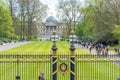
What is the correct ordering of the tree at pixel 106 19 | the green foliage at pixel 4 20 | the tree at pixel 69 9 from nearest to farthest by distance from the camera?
the tree at pixel 106 19
the green foliage at pixel 4 20
the tree at pixel 69 9

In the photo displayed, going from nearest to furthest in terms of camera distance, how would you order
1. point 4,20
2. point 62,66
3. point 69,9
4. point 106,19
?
point 62,66 → point 106,19 → point 4,20 → point 69,9

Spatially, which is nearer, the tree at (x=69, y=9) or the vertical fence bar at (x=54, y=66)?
the vertical fence bar at (x=54, y=66)

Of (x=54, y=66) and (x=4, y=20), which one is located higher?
(x=4, y=20)

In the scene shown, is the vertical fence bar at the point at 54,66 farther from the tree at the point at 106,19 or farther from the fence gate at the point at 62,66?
the tree at the point at 106,19

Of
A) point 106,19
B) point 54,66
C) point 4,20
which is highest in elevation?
point 4,20

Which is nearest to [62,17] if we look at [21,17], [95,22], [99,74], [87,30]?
[21,17]

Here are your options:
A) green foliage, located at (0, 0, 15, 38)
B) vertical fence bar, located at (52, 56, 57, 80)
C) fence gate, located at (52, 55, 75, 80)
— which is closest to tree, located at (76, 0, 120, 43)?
green foliage, located at (0, 0, 15, 38)

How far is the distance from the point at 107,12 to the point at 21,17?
51605mm

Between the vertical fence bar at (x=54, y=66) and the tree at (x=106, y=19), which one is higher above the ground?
the tree at (x=106, y=19)

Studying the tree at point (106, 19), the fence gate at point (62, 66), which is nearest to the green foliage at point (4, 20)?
the tree at point (106, 19)

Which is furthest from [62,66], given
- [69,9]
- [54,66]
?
[69,9]

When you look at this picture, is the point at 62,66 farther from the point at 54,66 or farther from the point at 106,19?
the point at 106,19

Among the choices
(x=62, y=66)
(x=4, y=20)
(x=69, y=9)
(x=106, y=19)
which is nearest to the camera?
(x=62, y=66)

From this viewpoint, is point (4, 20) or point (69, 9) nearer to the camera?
point (4, 20)
